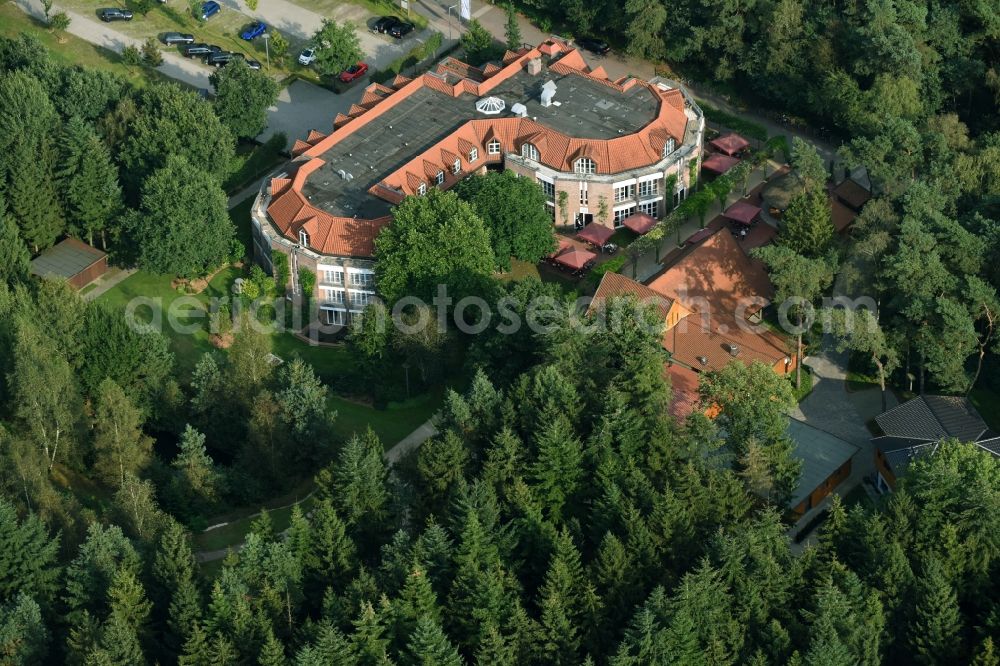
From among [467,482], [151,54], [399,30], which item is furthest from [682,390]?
[151,54]

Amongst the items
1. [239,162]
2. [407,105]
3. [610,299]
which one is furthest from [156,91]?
[610,299]

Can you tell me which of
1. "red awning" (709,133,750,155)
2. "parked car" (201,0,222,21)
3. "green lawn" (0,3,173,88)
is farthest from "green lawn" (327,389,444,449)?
"parked car" (201,0,222,21)

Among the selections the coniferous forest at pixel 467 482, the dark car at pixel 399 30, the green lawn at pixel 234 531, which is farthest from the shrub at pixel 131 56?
the green lawn at pixel 234 531

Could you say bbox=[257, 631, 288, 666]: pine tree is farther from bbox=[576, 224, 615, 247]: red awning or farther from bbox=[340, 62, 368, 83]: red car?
bbox=[340, 62, 368, 83]: red car

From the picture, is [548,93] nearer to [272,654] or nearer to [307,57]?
[307,57]

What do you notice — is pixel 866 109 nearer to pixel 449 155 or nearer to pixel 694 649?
pixel 449 155
